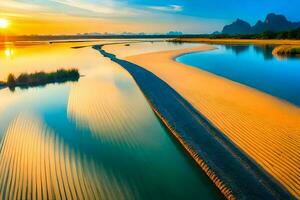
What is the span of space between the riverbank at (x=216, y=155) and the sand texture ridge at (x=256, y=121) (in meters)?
0.36

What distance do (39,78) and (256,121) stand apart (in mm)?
17246

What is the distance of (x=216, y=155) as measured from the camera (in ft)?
29.2

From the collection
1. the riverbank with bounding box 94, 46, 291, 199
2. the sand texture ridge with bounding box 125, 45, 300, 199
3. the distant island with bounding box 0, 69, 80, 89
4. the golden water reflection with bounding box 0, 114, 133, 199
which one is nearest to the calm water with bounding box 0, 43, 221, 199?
the golden water reflection with bounding box 0, 114, 133, 199

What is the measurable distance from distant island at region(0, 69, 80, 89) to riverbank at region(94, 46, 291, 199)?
453 inches

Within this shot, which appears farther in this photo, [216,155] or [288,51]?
[288,51]

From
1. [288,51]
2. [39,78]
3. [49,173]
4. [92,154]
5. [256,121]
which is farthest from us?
[288,51]

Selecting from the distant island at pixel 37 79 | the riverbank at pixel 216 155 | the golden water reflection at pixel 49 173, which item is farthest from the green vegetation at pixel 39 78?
the golden water reflection at pixel 49 173

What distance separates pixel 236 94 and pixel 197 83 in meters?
4.31

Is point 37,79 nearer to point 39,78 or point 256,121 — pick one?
point 39,78

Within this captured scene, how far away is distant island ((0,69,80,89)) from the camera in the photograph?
76.1ft

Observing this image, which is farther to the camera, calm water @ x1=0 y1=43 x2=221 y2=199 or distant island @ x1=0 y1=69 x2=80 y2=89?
distant island @ x1=0 y1=69 x2=80 y2=89

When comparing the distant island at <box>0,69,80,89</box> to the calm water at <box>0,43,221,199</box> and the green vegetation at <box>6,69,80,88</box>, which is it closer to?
the green vegetation at <box>6,69,80,88</box>

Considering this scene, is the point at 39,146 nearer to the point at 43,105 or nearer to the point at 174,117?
the point at 174,117

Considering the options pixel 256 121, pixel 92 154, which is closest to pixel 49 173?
pixel 92 154
